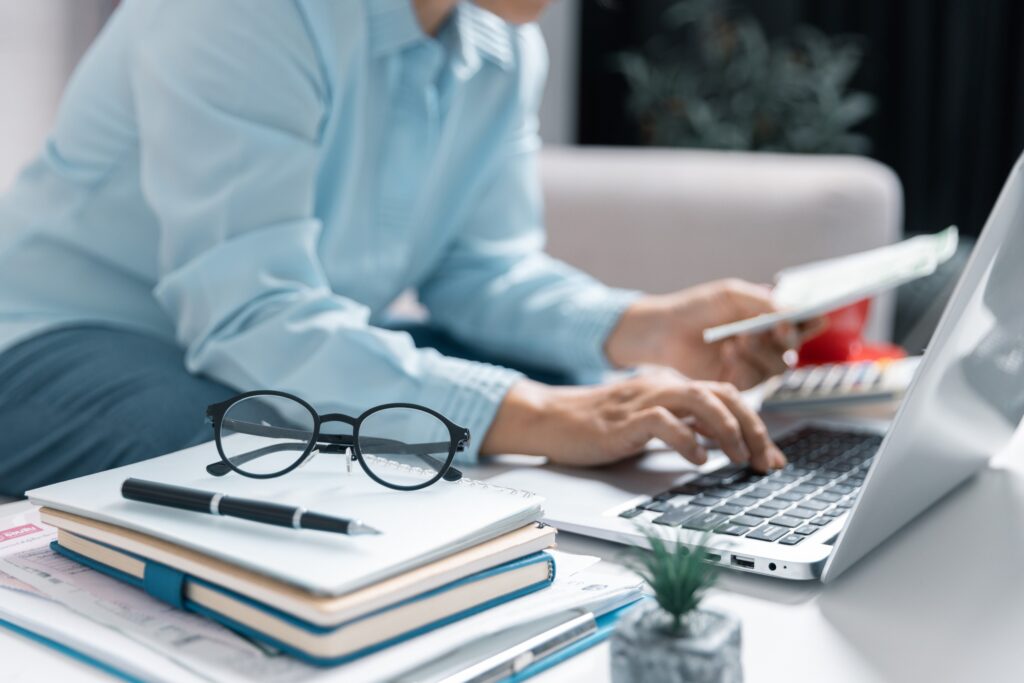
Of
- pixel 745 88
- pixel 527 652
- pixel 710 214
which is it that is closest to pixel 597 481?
pixel 527 652

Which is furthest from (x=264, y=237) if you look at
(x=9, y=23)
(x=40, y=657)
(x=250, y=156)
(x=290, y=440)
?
(x=9, y=23)

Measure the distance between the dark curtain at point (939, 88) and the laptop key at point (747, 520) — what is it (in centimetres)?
256

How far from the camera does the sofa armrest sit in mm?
1665

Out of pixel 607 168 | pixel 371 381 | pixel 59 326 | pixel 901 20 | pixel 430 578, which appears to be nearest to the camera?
pixel 430 578

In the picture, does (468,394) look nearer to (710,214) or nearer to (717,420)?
(717,420)

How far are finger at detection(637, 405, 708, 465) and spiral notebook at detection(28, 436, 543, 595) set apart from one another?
24 cm

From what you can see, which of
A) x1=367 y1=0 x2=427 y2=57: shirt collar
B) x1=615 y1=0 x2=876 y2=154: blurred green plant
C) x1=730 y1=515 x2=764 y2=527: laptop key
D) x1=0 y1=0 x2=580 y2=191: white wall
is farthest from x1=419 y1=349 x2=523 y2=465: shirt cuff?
x1=615 y1=0 x2=876 y2=154: blurred green plant

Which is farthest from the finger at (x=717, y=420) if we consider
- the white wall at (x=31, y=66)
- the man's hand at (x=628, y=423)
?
the white wall at (x=31, y=66)

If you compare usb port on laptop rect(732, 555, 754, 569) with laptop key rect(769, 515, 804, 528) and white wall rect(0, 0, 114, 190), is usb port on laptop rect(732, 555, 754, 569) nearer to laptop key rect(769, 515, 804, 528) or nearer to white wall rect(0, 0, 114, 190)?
laptop key rect(769, 515, 804, 528)

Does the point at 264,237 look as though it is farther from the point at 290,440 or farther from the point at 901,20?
the point at 901,20

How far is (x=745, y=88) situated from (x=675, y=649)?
2959 millimetres

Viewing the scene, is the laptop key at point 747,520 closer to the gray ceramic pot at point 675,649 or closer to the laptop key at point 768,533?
the laptop key at point 768,533

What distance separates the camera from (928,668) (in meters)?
0.46

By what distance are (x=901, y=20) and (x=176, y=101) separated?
2690mm
